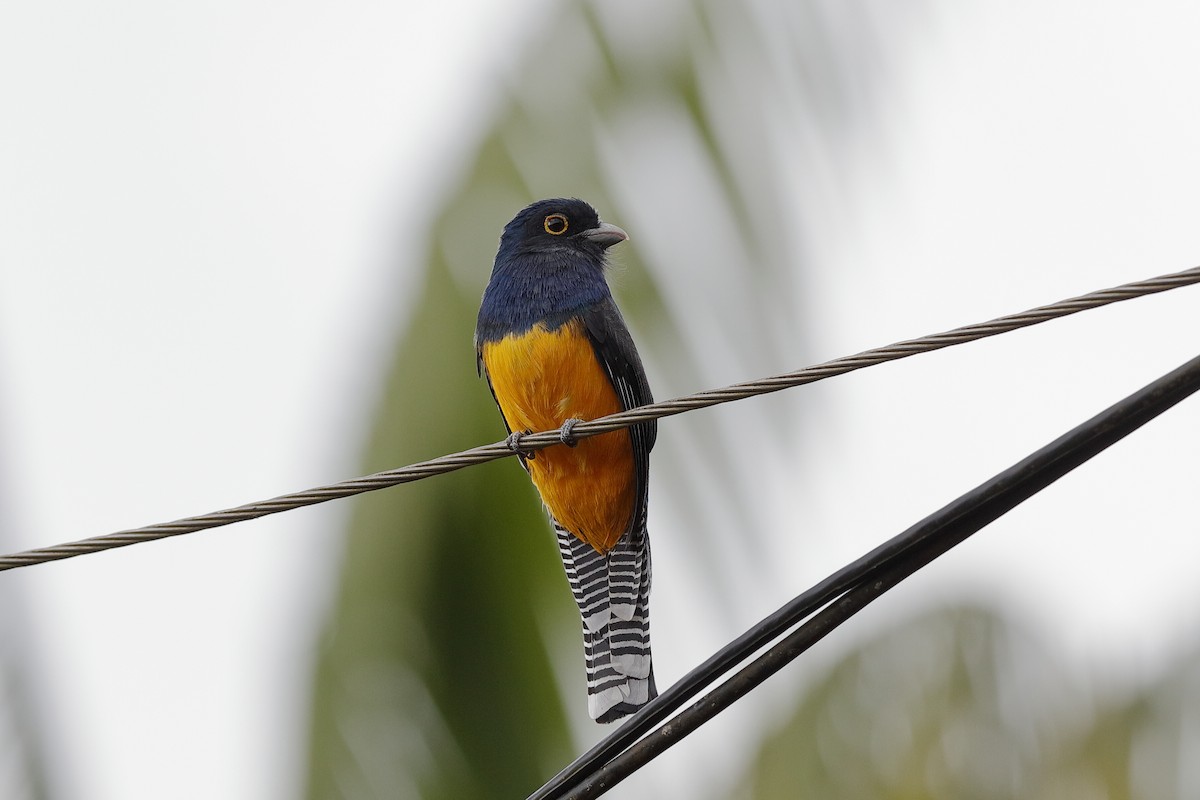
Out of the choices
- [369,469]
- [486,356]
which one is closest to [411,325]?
[369,469]

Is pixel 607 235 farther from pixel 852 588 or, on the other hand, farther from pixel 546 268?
pixel 852 588

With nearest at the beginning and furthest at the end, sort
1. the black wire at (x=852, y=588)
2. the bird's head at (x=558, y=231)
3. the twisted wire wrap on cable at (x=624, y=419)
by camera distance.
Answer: the black wire at (x=852, y=588), the twisted wire wrap on cable at (x=624, y=419), the bird's head at (x=558, y=231)

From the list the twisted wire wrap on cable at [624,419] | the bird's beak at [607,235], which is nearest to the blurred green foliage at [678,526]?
the bird's beak at [607,235]

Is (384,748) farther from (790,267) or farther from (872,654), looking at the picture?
(790,267)

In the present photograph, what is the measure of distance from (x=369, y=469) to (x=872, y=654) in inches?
88.0

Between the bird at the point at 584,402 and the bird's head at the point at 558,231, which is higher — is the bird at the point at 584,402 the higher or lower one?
the lower one

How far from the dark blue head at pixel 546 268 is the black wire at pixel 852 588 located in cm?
217

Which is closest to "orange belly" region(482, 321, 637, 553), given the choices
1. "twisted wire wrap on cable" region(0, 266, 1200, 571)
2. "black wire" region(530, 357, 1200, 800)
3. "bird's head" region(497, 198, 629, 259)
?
"bird's head" region(497, 198, 629, 259)

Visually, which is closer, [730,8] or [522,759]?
[522,759]

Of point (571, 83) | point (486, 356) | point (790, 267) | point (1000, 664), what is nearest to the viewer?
point (486, 356)

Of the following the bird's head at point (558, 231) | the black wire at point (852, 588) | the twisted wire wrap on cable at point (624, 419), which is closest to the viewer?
the black wire at point (852, 588)

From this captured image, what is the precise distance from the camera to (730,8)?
6.05 meters

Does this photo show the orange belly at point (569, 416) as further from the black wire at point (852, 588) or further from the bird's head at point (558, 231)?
the black wire at point (852, 588)

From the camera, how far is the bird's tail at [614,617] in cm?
488
